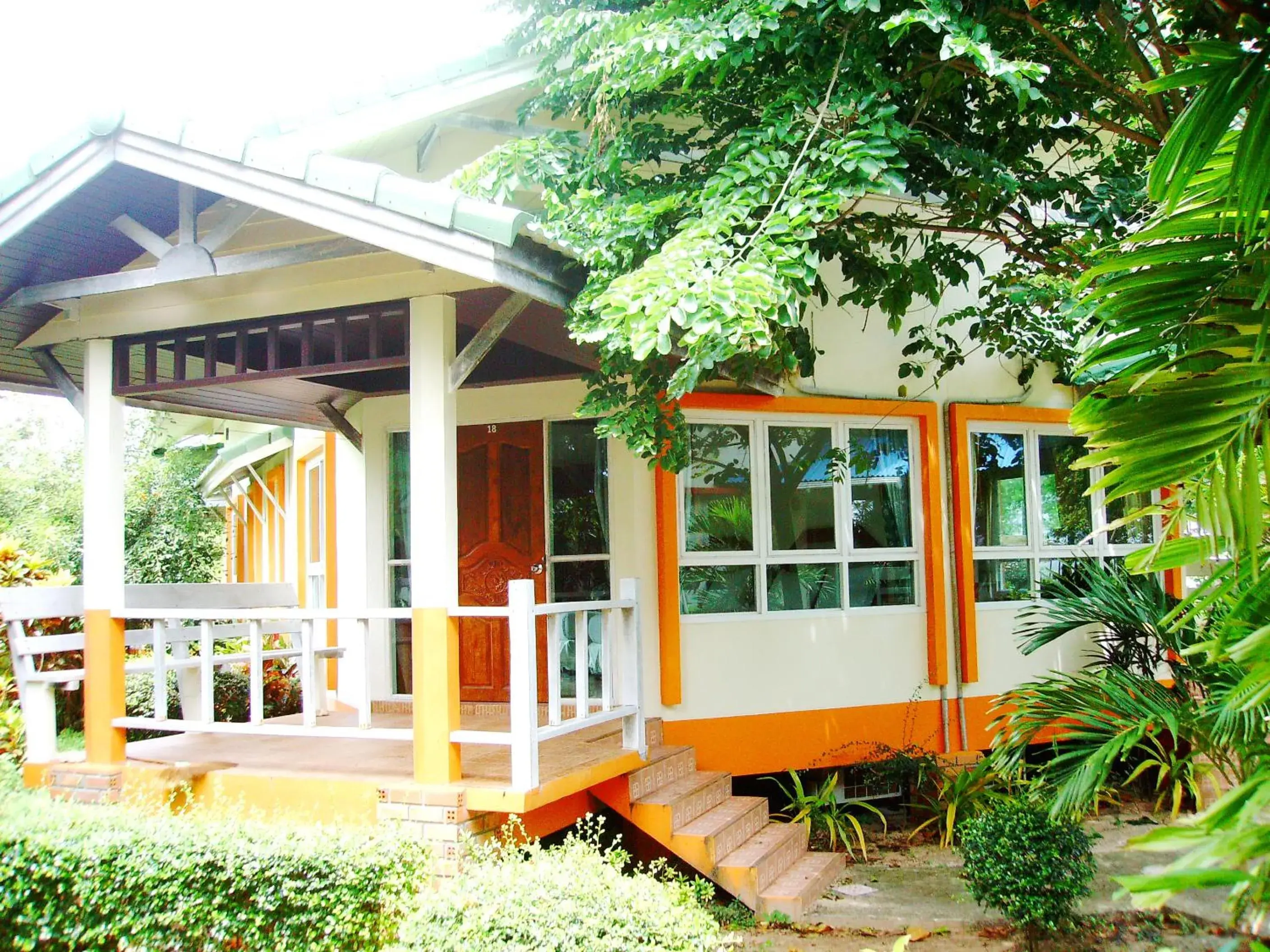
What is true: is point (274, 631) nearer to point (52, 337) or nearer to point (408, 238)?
point (52, 337)

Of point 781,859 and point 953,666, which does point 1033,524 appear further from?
point 781,859

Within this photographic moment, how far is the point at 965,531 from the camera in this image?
30.8 ft

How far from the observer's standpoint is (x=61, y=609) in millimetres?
7277

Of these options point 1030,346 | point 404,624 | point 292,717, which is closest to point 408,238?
point 404,624

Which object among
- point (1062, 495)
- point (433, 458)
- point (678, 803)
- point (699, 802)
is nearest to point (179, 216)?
point (433, 458)

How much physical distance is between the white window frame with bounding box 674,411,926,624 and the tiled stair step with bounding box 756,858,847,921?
1923 millimetres

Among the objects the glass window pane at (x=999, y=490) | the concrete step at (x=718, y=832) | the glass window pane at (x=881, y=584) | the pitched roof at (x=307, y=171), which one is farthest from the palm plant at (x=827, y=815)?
the pitched roof at (x=307, y=171)

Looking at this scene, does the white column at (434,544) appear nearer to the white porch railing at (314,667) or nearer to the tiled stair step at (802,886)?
the white porch railing at (314,667)

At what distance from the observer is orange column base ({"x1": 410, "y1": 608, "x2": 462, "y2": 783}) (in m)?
5.63

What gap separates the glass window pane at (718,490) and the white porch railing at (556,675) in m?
1.16

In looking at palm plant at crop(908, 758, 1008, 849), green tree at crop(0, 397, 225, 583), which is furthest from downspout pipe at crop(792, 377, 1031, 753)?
green tree at crop(0, 397, 225, 583)

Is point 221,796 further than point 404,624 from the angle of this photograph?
No

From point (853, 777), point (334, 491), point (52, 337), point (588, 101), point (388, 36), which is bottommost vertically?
point (853, 777)

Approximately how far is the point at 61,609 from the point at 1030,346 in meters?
7.61
